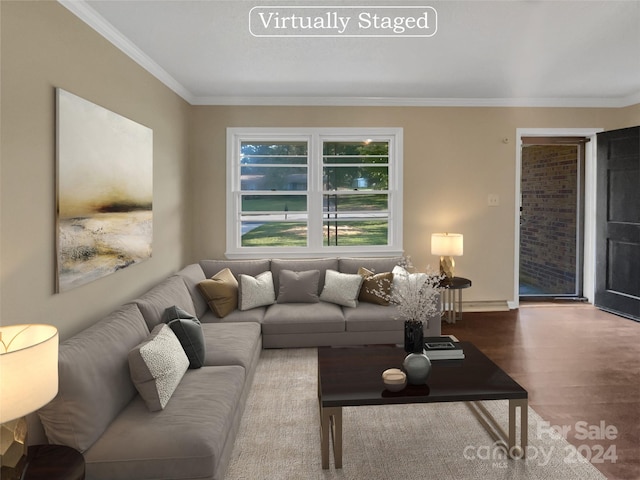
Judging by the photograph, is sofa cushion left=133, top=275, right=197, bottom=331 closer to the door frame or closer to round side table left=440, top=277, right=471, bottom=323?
round side table left=440, top=277, right=471, bottom=323

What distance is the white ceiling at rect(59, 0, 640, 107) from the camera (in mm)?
2965

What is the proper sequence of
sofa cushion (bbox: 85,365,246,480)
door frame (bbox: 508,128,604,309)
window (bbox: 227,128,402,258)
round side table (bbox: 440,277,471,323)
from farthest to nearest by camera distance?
1. door frame (bbox: 508,128,604,309)
2. window (bbox: 227,128,402,258)
3. round side table (bbox: 440,277,471,323)
4. sofa cushion (bbox: 85,365,246,480)

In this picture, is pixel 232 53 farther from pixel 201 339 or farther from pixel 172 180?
pixel 201 339

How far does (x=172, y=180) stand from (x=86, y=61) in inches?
74.6

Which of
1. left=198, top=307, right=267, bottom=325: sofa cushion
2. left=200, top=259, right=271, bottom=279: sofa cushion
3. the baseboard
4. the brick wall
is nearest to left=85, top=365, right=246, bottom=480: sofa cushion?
left=198, top=307, right=267, bottom=325: sofa cushion

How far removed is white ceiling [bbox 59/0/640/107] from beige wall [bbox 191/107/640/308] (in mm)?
156

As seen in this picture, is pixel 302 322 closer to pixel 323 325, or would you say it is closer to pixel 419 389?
pixel 323 325

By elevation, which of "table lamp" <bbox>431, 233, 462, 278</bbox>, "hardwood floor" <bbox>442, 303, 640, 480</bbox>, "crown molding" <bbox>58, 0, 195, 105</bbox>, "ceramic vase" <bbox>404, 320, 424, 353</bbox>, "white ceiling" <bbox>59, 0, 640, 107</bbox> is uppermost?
"white ceiling" <bbox>59, 0, 640, 107</bbox>

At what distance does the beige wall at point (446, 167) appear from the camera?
546cm

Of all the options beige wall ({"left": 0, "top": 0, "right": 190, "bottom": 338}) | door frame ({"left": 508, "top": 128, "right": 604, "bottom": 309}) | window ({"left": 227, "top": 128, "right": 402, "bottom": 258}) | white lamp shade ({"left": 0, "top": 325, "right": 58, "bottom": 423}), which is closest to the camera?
white lamp shade ({"left": 0, "top": 325, "right": 58, "bottom": 423})

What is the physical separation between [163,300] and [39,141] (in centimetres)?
141

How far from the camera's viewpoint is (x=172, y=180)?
4.71 meters

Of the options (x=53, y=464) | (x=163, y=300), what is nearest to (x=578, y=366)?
(x=163, y=300)

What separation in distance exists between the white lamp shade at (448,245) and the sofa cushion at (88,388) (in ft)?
11.9
